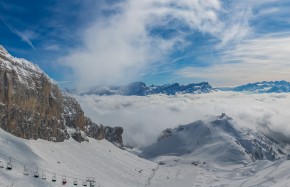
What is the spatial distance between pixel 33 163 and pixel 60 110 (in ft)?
207

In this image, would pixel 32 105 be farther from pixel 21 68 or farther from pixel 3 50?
pixel 3 50

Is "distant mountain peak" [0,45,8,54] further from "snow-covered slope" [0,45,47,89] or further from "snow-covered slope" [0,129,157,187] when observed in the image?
"snow-covered slope" [0,129,157,187]

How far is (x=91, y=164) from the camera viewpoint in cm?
14100

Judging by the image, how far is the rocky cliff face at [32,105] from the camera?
425ft

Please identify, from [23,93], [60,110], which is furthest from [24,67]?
[60,110]

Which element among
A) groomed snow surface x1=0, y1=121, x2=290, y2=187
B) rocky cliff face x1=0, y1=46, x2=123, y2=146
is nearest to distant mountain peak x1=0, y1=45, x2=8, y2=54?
rocky cliff face x1=0, y1=46, x2=123, y2=146

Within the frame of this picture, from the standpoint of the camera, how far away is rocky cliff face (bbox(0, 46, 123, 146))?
129500 mm

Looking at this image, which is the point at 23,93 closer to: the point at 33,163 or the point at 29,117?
the point at 29,117

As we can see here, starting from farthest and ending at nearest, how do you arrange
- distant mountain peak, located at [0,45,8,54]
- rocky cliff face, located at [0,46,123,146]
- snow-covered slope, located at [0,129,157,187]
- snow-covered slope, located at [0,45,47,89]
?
distant mountain peak, located at [0,45,8,54] < snow-covered slope, located at [0,45,47,89] < rocky cliff face, located at [0,46,123,146] < snow-covered slope, located at [0,129,157,187]

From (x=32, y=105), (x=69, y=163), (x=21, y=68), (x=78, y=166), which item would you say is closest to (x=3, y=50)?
(x=21, y=68)

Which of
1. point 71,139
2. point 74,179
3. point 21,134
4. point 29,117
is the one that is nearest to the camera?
point 74,179

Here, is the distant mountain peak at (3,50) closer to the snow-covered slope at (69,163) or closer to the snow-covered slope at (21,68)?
the snow-covered slope at (21,68)

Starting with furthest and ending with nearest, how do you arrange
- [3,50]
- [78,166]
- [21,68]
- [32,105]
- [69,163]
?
[21,68]
[3,50]
[32,105]
[78,166]
[69,163]

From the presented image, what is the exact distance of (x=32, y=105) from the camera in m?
140
